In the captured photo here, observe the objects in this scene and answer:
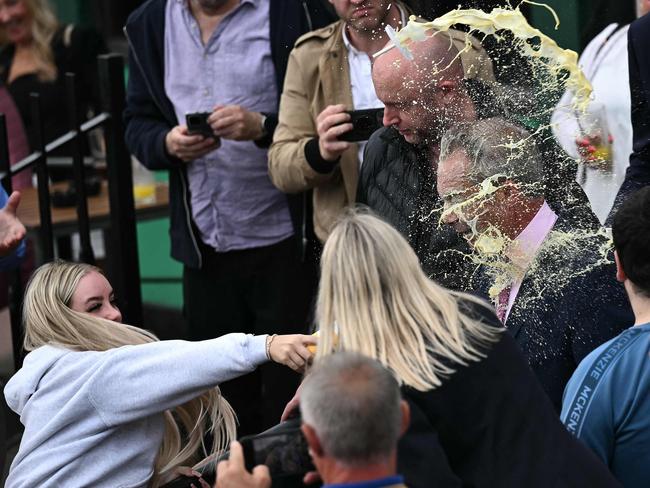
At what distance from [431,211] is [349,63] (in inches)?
34.5

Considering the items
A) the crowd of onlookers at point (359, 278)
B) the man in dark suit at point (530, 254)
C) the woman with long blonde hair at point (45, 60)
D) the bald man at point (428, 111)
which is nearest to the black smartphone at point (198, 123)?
the crowd of onlookers at point (359, 278)

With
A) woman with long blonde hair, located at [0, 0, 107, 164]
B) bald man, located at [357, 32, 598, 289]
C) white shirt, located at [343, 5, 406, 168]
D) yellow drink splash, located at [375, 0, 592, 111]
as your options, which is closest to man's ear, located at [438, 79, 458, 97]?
bald man, located at [357, 32, 598, 289]

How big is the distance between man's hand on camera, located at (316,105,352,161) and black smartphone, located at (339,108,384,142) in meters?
0.02

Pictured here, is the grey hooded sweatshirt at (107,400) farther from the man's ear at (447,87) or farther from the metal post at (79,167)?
the metal post at (79,167)

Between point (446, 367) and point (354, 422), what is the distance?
33 cm

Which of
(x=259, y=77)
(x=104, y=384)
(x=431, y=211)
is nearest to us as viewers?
(x=104, y=384)

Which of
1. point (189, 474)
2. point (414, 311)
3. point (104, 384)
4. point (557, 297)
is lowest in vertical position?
point (189, 474)

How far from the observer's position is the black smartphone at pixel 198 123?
4.09m

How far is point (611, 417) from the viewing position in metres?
2.40

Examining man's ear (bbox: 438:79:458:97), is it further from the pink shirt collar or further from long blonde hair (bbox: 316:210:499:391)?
long blonde hair (bbox: 316:210:499:391)

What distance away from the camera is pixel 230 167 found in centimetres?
432

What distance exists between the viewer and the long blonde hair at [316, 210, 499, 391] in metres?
2.17

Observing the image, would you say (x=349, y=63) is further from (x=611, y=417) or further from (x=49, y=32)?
(x=49, y=32)

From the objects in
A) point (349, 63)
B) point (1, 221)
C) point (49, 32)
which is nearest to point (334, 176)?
point (349, 63)
